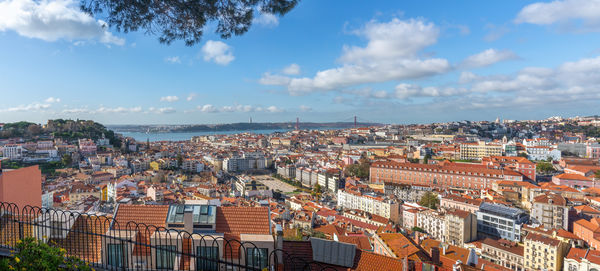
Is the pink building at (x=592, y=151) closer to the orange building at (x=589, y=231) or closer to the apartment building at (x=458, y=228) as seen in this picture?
the orange building at (x=589, y=231)

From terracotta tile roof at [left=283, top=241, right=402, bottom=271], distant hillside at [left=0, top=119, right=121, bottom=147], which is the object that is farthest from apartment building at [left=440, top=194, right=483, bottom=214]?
distant hillside at [left=0, top=119, right=121, bottom=147]

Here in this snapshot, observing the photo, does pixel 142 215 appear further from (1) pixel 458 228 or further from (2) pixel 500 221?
(2) pixel 500 221

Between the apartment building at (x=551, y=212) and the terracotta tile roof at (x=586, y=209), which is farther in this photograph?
the terracotta tile roof at (x=586, y=209)

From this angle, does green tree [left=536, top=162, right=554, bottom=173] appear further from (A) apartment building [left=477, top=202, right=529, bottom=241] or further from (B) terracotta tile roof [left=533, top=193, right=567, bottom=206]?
(A) apartment building [left=477, top=202, right=529, bottom=241]

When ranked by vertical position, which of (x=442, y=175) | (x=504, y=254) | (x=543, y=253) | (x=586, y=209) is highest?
(x=442, y=175)

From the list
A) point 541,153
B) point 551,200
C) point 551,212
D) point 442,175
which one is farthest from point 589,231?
point 541,153

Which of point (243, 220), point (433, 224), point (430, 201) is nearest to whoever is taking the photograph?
point (243, 220)

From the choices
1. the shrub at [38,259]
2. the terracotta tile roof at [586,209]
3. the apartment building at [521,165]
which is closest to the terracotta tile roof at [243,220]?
the shrub at [38,259]
